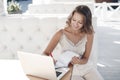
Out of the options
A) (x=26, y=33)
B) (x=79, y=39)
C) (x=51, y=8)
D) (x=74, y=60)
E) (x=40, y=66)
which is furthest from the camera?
(x=51, y=8)

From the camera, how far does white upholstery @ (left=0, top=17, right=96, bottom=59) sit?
2.53 m

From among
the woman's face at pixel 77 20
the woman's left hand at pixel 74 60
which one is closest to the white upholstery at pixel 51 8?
the woman's face at pixel 77 20

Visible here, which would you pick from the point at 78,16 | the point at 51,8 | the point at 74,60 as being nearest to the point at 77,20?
the point at 78,16

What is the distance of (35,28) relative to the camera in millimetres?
2562

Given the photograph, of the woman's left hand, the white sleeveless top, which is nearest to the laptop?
the woman's left hand

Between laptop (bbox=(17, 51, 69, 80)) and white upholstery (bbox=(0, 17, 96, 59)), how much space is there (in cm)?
102

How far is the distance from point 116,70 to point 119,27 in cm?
301

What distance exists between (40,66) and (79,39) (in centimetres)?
61

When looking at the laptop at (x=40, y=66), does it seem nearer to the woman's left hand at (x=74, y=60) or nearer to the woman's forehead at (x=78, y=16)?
the woman's left hand at (x=74, y=60)

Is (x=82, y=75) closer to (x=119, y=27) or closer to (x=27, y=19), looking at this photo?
(x=27, y=19)

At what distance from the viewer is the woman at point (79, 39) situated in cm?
188

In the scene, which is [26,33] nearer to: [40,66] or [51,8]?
[40,66]

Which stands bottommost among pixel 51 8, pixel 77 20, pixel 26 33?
pixel 51 8

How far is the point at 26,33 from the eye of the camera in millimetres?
2590
